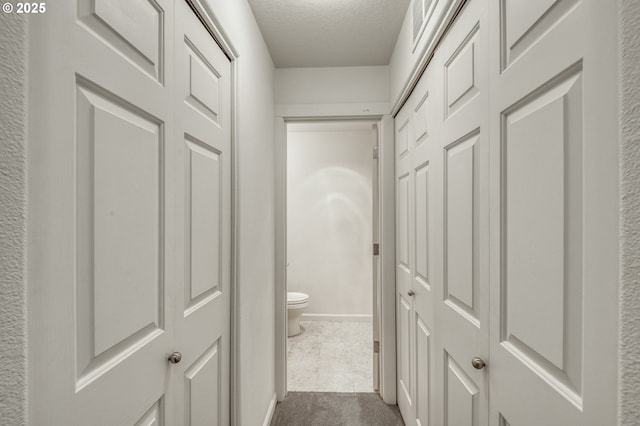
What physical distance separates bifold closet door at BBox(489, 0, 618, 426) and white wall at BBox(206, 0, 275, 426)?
1024 mm

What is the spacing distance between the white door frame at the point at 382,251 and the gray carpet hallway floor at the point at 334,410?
0.28 feet

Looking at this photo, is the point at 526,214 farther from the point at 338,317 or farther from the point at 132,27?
the point at 338,317

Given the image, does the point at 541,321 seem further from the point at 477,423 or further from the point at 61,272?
the point at 61,272

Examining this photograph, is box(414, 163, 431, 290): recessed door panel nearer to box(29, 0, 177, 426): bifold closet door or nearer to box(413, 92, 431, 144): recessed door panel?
box(413, 92, 431, 144): recessed door panel

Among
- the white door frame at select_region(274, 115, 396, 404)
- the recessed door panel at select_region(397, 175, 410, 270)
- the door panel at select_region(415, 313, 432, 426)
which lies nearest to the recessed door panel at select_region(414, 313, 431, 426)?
the door panel at select_region(415, 313, 432, 426)

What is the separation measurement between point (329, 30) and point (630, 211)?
1.83 meters

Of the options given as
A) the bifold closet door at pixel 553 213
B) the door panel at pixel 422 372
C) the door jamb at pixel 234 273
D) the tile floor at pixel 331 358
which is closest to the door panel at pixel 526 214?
the bifold closet door at pixel 553 213

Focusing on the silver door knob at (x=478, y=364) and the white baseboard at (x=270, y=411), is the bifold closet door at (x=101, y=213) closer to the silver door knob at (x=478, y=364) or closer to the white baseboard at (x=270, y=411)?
the silver door knob at (x=478, y=364)

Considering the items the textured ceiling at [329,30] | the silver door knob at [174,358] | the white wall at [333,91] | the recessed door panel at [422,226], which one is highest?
the textured ceiling at [329,30]

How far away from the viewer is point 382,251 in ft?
7.45

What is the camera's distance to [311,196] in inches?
155

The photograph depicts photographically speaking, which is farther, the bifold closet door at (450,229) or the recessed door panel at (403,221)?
the recessed door panel at (403,221)

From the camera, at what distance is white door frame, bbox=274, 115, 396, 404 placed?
7.39 ft

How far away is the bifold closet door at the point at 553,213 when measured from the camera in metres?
0.51
